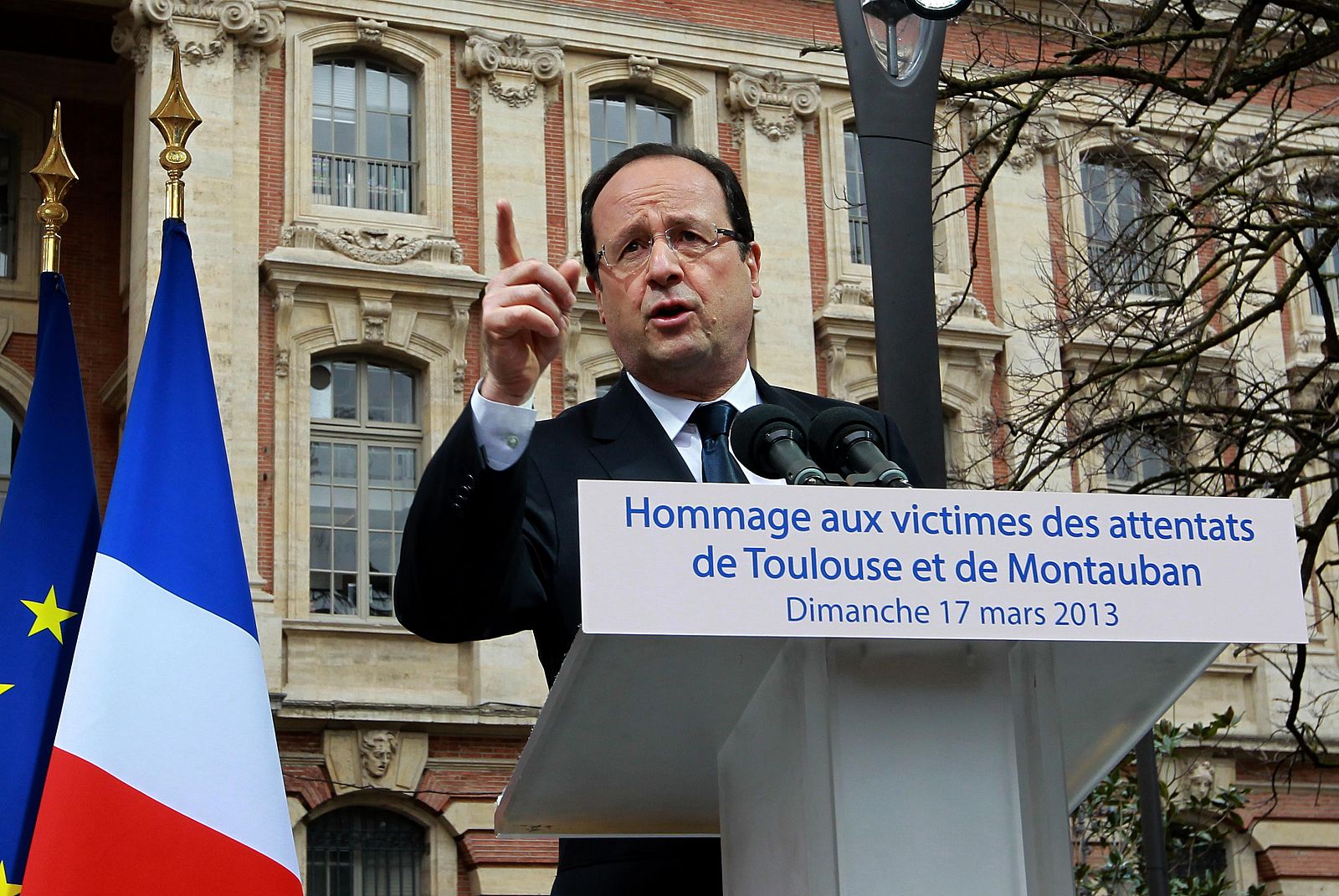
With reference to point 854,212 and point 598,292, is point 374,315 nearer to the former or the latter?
point 854,212

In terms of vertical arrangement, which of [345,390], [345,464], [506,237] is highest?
[345,390]

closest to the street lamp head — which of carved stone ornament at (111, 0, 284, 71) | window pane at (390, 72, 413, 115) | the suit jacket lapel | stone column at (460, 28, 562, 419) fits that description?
the suit jacket lapel

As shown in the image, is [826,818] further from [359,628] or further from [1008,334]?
[1008,334]

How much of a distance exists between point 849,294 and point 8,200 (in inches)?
351

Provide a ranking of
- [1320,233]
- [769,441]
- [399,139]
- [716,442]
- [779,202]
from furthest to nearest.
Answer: [779,202]
[399,139]
[1320,233]
[716,442]
[769,441]

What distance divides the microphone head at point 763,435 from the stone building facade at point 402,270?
1668 cm

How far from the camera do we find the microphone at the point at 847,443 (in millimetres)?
2398

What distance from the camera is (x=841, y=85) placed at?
77.7 ft

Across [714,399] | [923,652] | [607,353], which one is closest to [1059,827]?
[923,652]

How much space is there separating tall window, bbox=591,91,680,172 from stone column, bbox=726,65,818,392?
0.72 m

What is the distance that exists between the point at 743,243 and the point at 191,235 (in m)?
17.5

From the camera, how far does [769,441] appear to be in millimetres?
2430

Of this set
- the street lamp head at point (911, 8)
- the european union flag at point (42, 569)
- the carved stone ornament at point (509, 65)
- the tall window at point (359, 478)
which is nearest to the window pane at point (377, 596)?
the tall window at point (359, 478)

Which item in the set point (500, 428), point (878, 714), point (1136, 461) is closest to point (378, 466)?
point (1136, 461)
